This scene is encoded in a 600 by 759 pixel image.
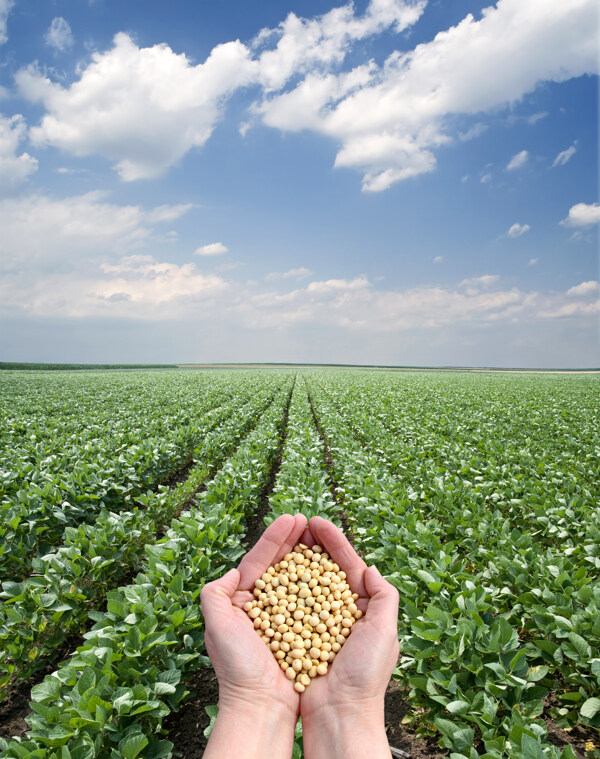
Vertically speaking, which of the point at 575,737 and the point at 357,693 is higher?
the point at 357,693

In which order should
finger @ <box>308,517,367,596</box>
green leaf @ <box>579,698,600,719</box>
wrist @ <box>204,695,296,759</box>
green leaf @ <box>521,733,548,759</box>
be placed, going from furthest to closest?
finger @ <box>308,517,367,596</box>
green leaf @ <box>579,698,600,719</box>
wrist @ <box>204,695,296,759</box>
green leaf @ <box>521,733,548,759</box>

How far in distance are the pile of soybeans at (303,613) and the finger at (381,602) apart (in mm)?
165

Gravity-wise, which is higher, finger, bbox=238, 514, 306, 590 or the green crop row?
finger, bbox=238, 514, 306, 590

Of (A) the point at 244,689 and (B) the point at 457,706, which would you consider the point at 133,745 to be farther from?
(B) the point at 457,706

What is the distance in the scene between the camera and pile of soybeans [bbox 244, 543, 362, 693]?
260cm

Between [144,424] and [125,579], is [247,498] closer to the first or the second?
[125,579]

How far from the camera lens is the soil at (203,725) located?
3254 mm

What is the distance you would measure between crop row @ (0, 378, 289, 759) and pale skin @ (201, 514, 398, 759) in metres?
0.51

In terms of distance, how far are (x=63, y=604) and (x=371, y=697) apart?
3151mm

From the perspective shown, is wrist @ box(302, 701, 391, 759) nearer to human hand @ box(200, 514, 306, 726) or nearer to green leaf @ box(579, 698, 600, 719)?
human hand @ box(200, 514, 306, 726)

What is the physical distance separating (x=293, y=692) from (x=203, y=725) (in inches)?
64.8

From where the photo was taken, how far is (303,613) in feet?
9.11

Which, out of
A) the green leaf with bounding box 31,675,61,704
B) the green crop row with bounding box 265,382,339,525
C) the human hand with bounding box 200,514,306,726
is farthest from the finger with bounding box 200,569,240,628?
the green crop row with bounding box 265,382,339,525

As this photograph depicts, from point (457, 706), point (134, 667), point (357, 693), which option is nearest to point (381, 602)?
point (357, 693)
